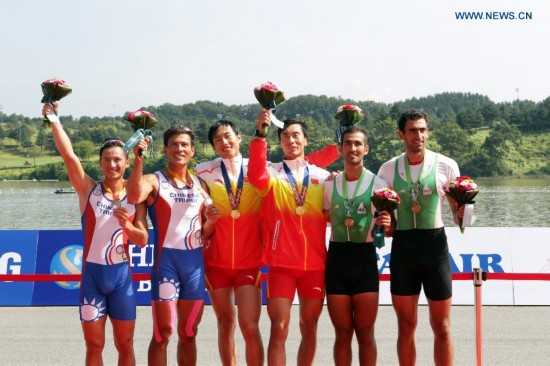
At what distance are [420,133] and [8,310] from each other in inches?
286

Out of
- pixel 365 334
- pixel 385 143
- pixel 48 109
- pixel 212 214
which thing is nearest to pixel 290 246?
pixel 212 214

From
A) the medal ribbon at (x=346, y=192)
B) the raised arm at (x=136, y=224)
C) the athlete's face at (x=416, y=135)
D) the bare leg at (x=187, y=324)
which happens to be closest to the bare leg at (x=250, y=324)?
the bare leg at (x=187, y=324)

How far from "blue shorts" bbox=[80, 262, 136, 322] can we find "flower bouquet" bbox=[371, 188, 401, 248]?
6.81ft

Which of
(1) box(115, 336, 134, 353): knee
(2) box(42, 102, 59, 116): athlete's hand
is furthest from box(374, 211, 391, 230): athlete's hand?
(2) box(42, 102, 59, 116): athlete's hand

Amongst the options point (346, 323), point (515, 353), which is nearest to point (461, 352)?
point (515, 353)

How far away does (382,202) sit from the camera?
5512 millimetres

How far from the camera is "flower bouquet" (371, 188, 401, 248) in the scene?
5484 mm

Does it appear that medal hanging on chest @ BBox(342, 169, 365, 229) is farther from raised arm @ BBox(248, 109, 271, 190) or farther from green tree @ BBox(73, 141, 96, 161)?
green tree @ BBox(73, 141, 96, 161)

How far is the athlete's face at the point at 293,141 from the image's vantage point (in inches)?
235

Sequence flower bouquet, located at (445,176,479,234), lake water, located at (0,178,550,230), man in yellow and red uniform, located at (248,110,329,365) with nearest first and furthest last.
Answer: flower bouquet, located at (445,176,479,234) → man in yellow and red uniform, located at (248,110,329,365) → lake water, located at (0,178,550,230)

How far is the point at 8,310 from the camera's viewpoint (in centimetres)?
1044

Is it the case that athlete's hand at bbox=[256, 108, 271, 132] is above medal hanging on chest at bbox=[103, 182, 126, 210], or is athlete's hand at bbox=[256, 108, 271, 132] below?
above

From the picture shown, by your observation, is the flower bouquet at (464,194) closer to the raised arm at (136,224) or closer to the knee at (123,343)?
the raised arm at (136,224)

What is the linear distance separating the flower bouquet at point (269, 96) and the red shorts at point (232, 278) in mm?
1208
